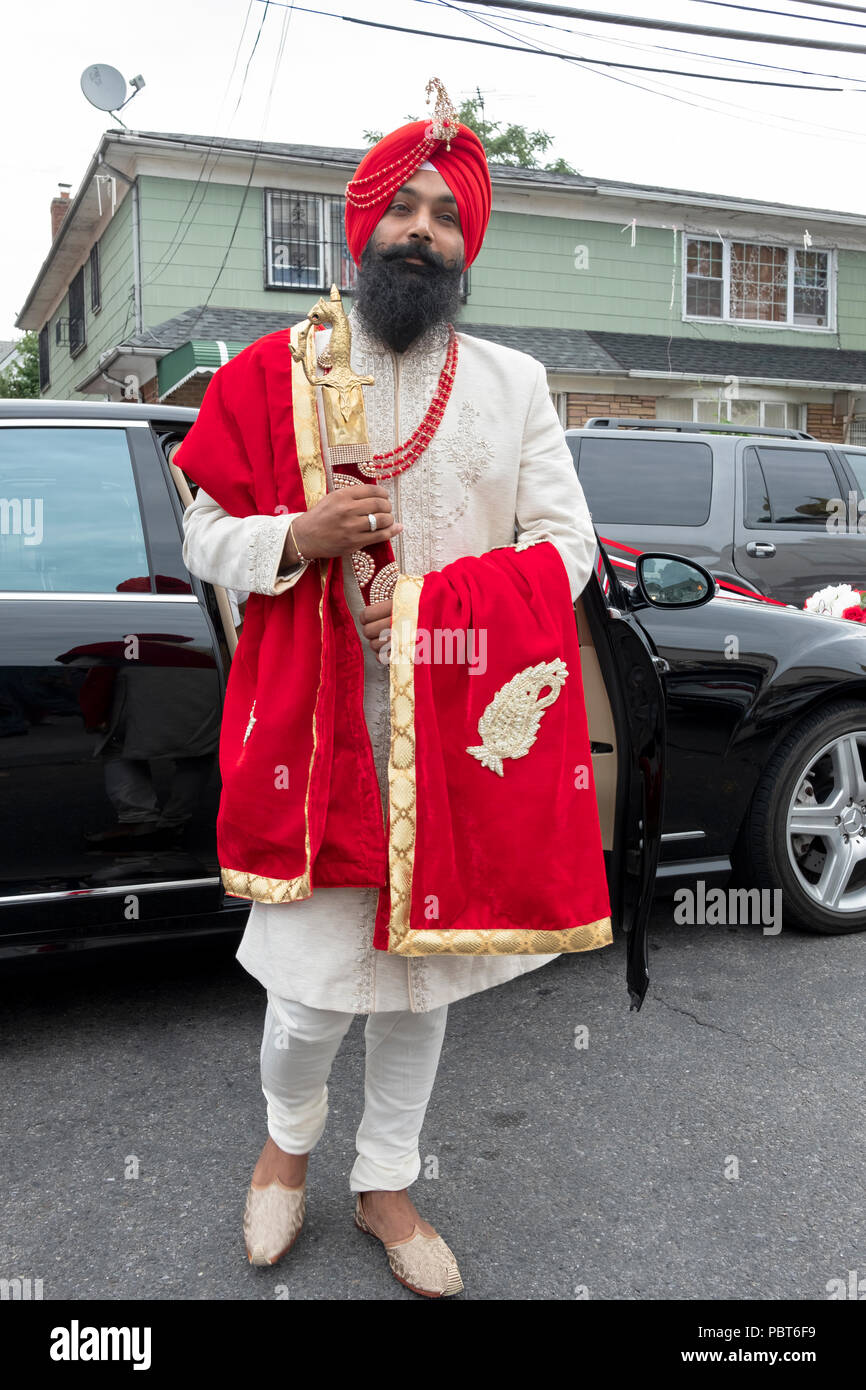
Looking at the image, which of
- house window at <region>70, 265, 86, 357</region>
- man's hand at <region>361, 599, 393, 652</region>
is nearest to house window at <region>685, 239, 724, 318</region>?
house window at <region>70, 265, 86, 357</region>

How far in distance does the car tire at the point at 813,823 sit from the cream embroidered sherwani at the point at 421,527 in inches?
71.6

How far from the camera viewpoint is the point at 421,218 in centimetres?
191

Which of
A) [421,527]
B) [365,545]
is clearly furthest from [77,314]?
[365,545]

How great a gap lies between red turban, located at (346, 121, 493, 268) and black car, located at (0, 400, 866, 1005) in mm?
1043

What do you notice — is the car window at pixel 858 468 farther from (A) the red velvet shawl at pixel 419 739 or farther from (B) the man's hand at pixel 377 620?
(B) the man's hand at pixel 377 620

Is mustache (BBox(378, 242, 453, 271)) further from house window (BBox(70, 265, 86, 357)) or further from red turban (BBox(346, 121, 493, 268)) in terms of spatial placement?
house window (BBox(70, 265, 86, 357))

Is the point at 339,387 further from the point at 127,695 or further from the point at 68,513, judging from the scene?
the point at 68,513

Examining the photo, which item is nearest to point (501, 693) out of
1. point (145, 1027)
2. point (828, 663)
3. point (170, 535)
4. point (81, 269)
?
point (170, 535)

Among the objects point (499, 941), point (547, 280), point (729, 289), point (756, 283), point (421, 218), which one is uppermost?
point (756, 283)

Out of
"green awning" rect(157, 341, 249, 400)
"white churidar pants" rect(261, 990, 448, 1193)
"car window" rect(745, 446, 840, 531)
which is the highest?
"green awning" rect(157, 341, 249, 400)

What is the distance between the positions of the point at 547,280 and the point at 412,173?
47.5ft

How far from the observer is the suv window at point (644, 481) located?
25.4 ft

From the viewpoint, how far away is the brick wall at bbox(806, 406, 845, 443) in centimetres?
1702
